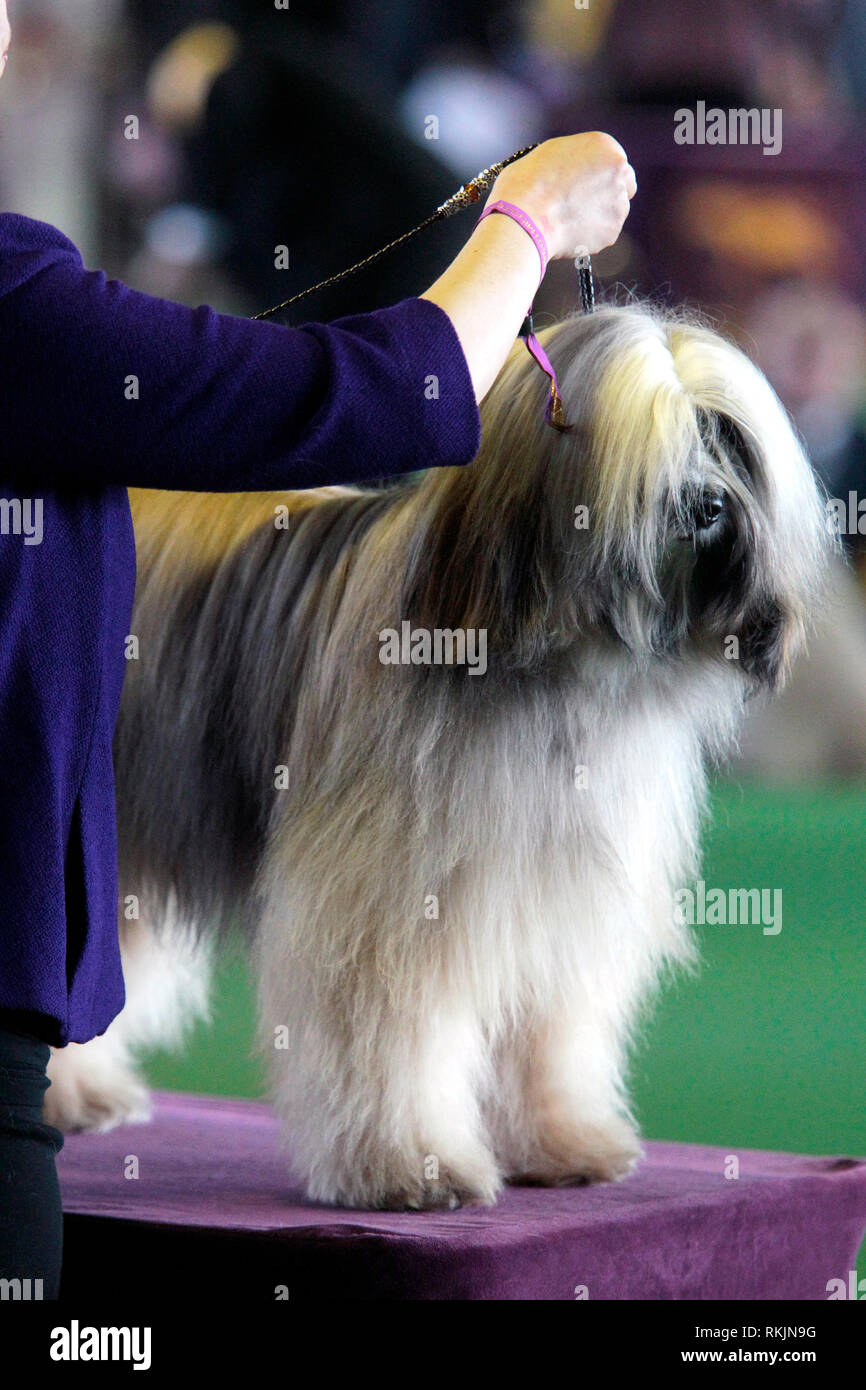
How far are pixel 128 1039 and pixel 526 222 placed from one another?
153cm

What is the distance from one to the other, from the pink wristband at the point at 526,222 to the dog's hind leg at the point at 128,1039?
112cm

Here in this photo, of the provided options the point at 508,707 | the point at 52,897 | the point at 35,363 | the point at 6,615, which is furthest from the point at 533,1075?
the point at 35,363

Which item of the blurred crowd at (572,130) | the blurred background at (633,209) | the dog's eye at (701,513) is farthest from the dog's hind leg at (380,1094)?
the blurred crowd at (572,130)

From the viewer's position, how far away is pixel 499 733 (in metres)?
1.69

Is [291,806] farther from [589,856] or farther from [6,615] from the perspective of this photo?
[6,615]

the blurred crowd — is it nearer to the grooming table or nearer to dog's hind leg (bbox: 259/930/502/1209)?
the grooming table

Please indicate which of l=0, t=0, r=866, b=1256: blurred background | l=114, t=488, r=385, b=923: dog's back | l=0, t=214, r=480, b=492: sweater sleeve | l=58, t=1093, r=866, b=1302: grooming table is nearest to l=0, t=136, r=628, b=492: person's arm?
l=0, t=214, r=480, b=492: sweater sleeve

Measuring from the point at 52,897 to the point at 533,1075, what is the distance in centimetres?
88

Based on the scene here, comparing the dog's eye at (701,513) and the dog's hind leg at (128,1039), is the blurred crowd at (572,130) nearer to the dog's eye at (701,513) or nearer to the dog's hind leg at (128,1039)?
the dog's hind leg at (128,1039)

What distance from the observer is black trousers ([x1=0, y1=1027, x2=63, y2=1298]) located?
1.24 meters

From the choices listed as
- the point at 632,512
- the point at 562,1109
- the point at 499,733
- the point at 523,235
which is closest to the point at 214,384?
the point at 523,235

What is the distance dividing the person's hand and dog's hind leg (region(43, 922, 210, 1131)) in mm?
1111

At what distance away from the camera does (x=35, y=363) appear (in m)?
1.14

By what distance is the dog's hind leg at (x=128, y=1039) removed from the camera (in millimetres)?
2266
